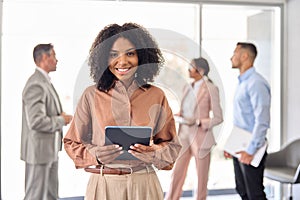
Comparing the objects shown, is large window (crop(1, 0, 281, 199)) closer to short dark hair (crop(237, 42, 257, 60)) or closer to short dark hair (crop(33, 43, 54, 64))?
short dark hair (crop(33, 43, 54, 64))

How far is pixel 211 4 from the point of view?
11.1 ft

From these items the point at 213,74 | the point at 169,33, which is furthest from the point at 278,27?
the point at 169,33

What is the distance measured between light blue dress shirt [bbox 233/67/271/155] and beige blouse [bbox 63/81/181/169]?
60.7 inches

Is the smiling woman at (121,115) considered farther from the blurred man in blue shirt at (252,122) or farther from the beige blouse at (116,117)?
the blurred man in blue shirt at (252,122)

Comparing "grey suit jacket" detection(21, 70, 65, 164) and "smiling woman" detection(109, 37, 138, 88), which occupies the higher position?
"smiling woman" detection(109, 37, 138, 88)

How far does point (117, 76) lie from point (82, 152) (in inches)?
10.8

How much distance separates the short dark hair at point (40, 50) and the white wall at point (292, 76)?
1.82 meters

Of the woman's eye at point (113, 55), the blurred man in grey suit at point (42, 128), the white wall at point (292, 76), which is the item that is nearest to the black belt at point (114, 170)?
the woman's eye at point (113, 55)

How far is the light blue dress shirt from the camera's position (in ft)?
9.74

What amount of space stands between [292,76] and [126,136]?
2.35 m

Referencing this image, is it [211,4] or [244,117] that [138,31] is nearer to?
[244,117]

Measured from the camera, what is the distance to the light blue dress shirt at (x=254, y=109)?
2.97 meters

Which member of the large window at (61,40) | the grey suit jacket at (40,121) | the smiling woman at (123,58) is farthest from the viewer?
the large window at (61,40)

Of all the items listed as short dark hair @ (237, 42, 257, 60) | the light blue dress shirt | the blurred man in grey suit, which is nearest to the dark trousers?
the light blue dress shirt
